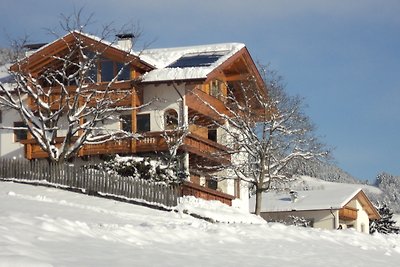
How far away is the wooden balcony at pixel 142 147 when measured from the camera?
37844mm

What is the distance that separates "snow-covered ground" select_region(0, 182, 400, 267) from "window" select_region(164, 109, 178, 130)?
52.6ft

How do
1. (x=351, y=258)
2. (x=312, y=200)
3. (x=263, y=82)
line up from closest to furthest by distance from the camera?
(x=351, y=258)
(x=263, y=82)
(x=312, y=200)

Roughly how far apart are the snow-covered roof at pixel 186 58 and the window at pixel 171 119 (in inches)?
85.4

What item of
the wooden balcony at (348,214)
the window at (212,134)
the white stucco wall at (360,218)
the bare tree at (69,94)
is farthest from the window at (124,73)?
the white stucco wall at (360,218)

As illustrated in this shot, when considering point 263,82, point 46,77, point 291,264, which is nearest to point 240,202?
point 263,82

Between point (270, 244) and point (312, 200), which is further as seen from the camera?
point (312, 200)

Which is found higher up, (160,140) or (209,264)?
(160,140)

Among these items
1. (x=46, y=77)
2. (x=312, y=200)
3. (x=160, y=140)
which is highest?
(x=46, y=77)

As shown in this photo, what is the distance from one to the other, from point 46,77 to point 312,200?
30.2 metres

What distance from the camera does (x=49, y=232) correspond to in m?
13.9

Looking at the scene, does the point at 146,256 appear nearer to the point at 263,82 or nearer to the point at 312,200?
the point at 263,82

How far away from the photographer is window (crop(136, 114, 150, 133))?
4044cm

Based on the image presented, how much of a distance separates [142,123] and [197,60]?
179 inches

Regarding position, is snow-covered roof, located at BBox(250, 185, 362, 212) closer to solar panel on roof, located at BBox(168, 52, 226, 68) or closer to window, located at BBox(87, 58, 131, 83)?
solar panel on roof, located at BBox(168, 52, 226, 68)
